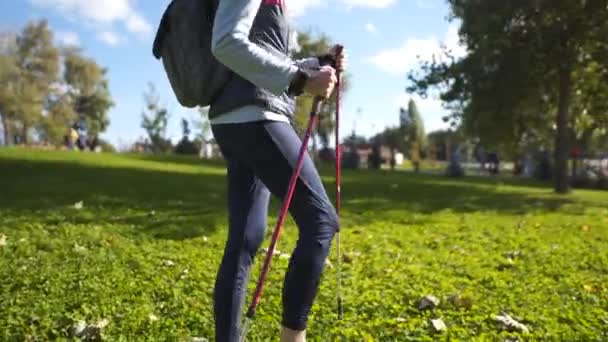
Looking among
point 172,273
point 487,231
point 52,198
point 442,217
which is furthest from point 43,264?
point 442,217

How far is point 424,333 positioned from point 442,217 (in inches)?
342

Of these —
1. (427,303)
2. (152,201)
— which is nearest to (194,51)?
(427,303)

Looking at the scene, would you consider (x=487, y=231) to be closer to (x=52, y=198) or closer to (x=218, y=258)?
(x=218, y=258)

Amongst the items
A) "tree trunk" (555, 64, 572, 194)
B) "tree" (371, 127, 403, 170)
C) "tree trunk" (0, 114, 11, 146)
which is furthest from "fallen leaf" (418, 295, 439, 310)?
"tree" (371, 127, 403, 170)

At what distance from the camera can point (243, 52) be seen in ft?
8.57

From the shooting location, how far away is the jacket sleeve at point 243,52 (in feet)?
8.58

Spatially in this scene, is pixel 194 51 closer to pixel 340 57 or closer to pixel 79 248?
pixel 340 57

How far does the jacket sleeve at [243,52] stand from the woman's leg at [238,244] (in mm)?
577

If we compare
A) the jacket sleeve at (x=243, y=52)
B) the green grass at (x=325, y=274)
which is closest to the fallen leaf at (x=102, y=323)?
the green grass at (x=325, y=274)

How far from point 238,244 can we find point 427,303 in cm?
238

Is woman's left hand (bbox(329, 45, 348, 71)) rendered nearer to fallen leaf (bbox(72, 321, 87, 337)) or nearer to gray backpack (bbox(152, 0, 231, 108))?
gray backpack (bbox(152, 0, 231, 108))

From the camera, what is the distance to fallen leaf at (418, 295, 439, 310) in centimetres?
479

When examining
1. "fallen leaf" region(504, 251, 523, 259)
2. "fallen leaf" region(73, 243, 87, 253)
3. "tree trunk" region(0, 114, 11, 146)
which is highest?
"tree trunk" region(0, 114, 11, 146)

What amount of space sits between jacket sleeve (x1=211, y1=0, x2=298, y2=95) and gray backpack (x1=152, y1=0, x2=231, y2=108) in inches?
8.1
